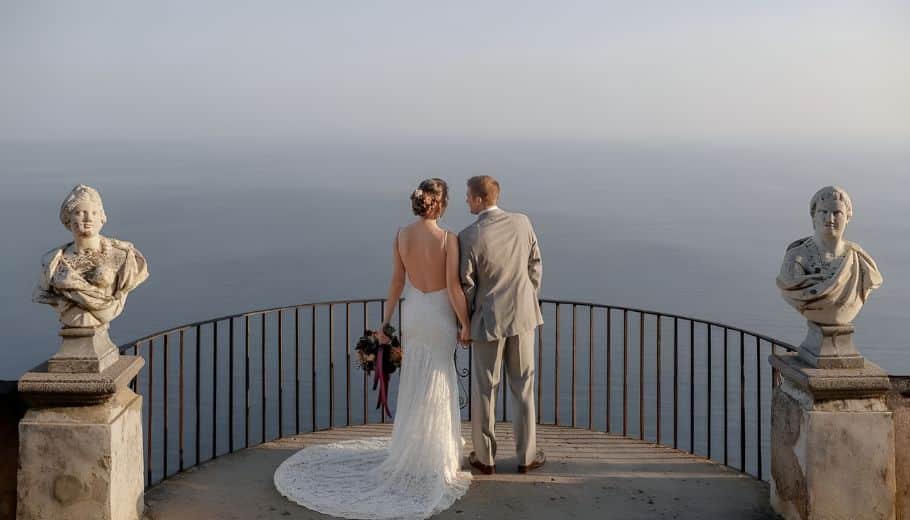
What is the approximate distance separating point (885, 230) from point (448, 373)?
81444 millimetres

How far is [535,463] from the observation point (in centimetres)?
659

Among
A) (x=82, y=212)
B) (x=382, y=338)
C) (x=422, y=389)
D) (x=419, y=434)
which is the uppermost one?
(x=82, y=212)

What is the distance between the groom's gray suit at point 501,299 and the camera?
615 centimetres

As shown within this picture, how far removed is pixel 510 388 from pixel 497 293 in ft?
2.01

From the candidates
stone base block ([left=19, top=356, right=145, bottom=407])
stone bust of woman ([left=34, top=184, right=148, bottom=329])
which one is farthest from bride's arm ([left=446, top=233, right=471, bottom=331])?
stone base block ([left=19, top=356, right=145, bottom=407])

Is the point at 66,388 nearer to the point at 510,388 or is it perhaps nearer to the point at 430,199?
the point at 430,199

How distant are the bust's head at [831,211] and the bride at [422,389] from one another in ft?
6.85

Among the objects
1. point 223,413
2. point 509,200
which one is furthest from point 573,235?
point 223,413

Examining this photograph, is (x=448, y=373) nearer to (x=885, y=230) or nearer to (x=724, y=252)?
(x=724, y=252)

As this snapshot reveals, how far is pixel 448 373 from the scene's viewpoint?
6312mm

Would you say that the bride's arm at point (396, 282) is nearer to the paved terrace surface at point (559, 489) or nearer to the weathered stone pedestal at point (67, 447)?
the paved terrace surface at point (559, 489)

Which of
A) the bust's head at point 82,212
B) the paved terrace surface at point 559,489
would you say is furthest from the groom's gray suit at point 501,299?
the bust's head at point 82,212

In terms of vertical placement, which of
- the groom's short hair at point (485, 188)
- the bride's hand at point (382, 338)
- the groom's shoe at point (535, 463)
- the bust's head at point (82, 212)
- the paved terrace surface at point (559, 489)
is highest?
the groom's short hair at point (485, 188)

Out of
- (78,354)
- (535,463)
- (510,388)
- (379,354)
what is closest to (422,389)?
(379,354)
